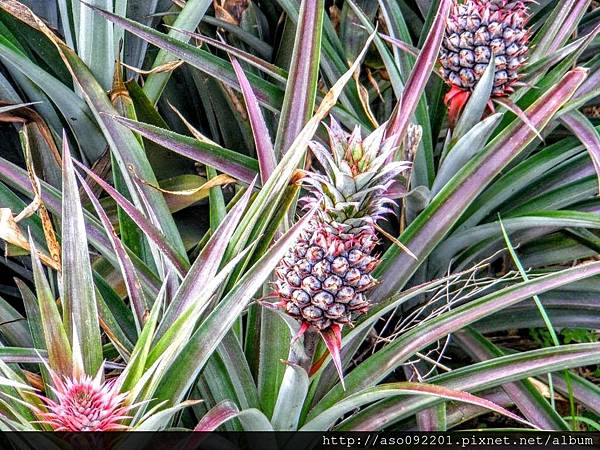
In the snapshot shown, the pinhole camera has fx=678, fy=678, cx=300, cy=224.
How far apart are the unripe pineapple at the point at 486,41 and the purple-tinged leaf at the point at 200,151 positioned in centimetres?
41

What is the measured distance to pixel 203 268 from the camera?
0.88 meters

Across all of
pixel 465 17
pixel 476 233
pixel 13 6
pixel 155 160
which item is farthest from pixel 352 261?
pixel 13 6

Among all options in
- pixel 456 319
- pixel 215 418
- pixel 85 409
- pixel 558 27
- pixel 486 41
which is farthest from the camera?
pixel 558 27

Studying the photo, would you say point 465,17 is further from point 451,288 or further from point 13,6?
point 13,6

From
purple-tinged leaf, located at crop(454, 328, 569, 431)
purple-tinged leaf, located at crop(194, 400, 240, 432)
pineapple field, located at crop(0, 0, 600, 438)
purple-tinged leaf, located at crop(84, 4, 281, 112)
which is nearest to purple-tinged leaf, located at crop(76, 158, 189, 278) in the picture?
pineapple field, located at crop(0, 0, 600, 438)

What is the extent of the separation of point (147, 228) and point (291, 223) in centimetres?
23

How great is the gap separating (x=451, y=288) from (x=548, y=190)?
Answer: 269 millimetres

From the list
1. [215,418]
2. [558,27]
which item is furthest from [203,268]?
[558,27]

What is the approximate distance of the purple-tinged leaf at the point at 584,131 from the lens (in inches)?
45.3

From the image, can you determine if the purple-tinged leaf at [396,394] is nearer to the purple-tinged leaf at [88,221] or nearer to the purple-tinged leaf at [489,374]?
the purple-tinged leaf at [489,374]

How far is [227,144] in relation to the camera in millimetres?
1497

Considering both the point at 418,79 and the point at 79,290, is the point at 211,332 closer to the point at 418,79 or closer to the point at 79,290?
the point at 79,290

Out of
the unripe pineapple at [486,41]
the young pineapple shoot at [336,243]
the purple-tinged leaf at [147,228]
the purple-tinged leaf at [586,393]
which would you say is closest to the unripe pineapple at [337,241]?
the young pineapple shoot at [336,243]

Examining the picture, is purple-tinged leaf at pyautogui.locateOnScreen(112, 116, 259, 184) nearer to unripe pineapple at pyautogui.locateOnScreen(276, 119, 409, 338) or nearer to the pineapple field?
the pineapple field
